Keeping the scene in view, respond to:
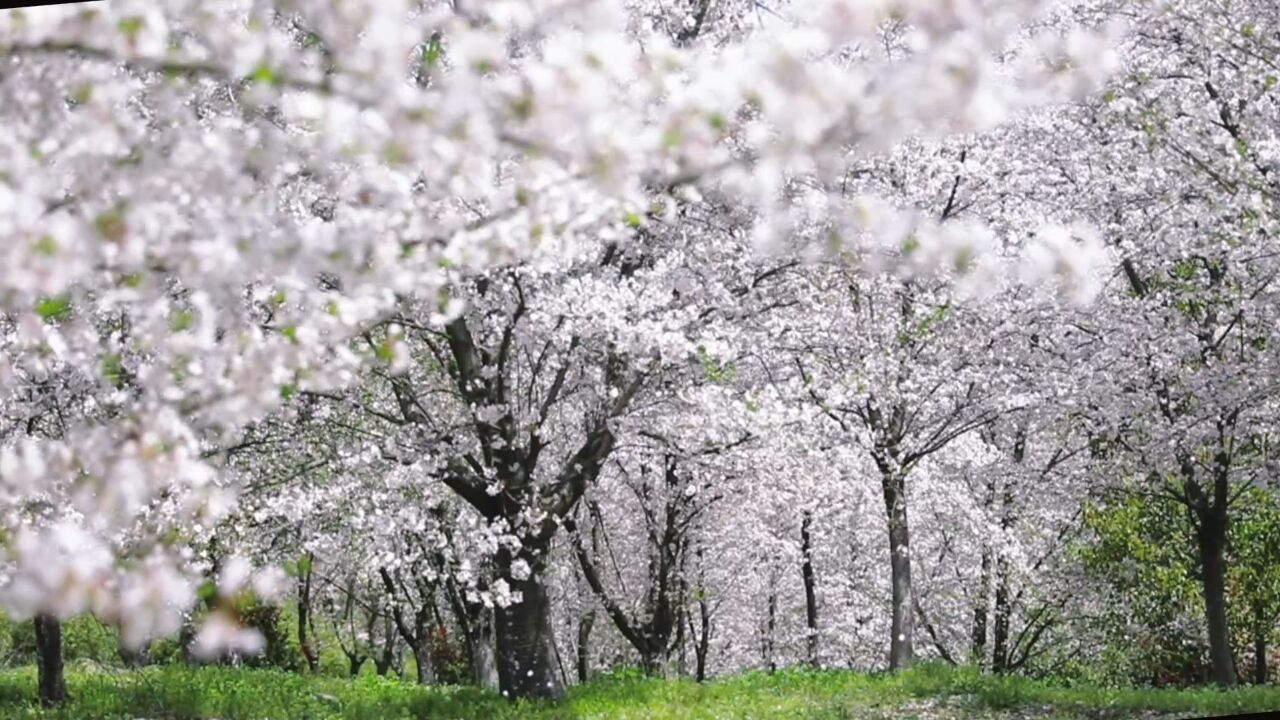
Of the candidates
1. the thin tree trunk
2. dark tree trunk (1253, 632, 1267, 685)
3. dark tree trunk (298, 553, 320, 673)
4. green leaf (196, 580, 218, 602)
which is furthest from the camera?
the thin tree trunk

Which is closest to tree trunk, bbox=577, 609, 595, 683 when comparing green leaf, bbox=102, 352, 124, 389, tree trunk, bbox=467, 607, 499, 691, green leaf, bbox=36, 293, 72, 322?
tree trunk, bbox=467, 607, 499, 691

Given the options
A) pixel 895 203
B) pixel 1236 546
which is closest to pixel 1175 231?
pixel 895 203

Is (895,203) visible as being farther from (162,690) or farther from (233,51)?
(162,690)

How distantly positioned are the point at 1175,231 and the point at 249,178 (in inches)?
183

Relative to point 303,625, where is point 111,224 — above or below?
above

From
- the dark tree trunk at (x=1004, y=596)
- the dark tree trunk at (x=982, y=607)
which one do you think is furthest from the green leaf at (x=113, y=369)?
the dark tree trunk at (x=982, y=607)

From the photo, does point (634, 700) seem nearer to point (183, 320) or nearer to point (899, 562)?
point (899, 562)

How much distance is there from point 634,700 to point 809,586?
185 inches

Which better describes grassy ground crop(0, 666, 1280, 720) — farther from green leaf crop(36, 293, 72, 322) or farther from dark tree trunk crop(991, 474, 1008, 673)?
green leaf crop(36, 293, 72, 322)

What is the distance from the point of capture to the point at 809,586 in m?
10.3

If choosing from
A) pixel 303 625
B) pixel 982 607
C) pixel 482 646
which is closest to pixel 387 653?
pixel 303 625

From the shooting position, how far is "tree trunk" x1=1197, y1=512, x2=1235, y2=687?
6793mm

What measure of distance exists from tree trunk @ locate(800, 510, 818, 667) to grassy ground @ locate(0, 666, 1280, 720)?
218cm

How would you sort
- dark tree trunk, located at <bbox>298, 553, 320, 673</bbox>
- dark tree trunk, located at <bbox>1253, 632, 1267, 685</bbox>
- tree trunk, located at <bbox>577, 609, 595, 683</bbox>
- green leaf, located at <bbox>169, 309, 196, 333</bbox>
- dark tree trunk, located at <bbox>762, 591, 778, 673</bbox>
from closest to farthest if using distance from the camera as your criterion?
1. green leaf, located at <bbox>169, 309, 196, 333</bbox>
2. dark tree trunk, located at <bbox>1253, 632, 1267, 685</bbox>
3. dark tree trunk, located at <bbox>298, 553, 320, 673</bbox>
4. tree trunk, located at <bbox>577, 609, 595, 683</bbox>
5. dark tree trunk, located at <bbox>762, 591, 778, 673</bbox>
